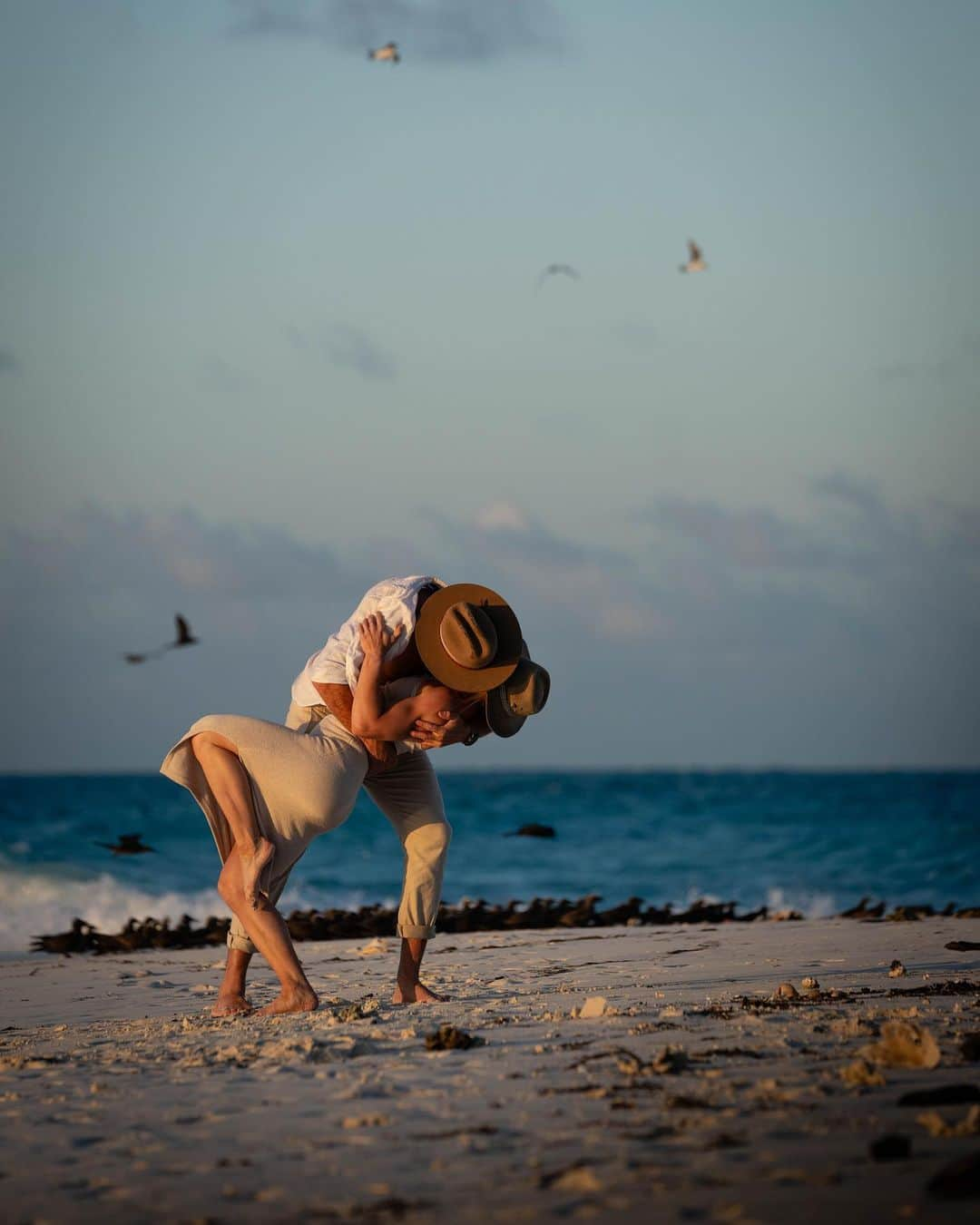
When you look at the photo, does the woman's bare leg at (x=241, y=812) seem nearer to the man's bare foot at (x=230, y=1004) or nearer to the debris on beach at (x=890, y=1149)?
the man's bare foot at (x=230, y=1004)

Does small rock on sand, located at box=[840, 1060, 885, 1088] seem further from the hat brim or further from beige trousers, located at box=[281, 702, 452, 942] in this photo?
beige trousers, located at box=[281, 702, 452, 942]

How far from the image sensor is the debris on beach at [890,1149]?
108 inches

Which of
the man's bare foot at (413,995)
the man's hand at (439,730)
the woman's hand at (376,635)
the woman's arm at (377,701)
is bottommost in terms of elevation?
the man's bare foot at (413,995)

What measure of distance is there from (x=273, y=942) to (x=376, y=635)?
3.88 ft

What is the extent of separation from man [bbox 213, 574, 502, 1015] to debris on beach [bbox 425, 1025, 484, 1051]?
3.78ft

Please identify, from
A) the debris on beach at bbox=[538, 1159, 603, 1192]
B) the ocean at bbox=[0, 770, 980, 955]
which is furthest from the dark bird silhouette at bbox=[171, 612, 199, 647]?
the debris on beach at bbox=[538, 1159, 603, 1192]

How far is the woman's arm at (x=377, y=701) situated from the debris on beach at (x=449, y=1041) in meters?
1.19

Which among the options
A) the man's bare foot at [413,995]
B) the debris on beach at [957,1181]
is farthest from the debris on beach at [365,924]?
the debris on beach at [957,1181]

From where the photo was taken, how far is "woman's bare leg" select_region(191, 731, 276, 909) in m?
5.09

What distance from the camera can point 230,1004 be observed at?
5270 mm

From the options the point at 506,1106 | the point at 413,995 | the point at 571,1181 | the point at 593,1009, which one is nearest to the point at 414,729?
the point at 413,995

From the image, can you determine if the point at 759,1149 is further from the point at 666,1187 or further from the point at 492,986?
the point at 492,986

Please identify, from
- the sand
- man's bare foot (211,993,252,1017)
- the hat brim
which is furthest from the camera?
man's bare foot (211,993,252,1017)

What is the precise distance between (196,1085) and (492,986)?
7.18ft
